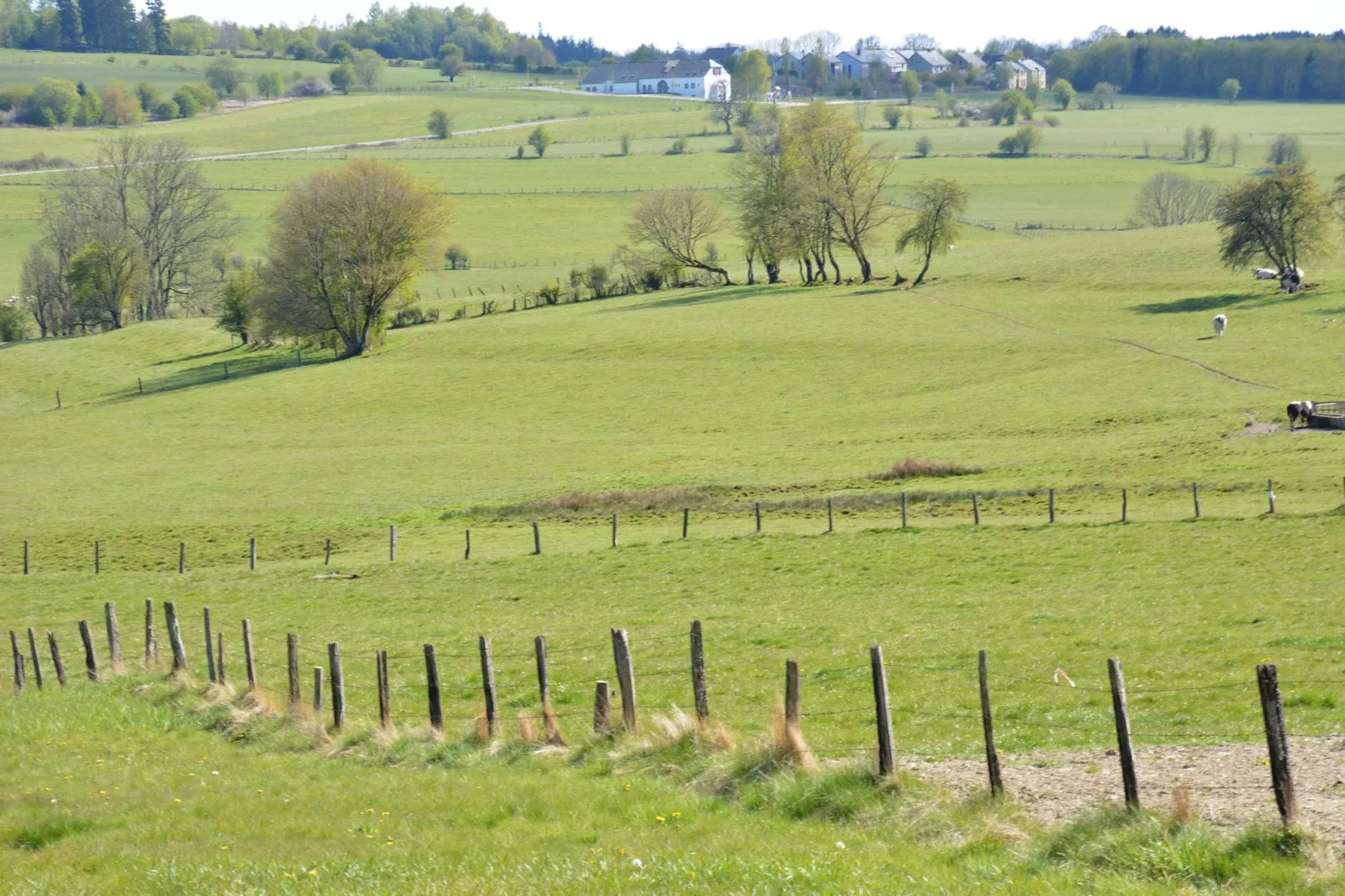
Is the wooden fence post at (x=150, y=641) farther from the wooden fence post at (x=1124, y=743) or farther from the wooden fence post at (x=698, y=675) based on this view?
the wooden fence post at (x=1124, y=743)

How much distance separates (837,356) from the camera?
76.8m

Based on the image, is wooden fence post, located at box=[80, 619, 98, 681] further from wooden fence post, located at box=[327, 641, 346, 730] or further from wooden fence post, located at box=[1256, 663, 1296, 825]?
wooden fence post, located at box=[1256, 663, 1296, 825]

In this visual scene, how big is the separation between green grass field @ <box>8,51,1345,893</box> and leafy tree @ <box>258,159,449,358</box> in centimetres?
377

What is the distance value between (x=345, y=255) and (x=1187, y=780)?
83.6 m

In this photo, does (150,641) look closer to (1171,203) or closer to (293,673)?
(293,673)

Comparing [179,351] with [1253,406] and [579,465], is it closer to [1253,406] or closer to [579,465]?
[579,465]

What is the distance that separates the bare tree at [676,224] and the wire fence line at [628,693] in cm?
8866

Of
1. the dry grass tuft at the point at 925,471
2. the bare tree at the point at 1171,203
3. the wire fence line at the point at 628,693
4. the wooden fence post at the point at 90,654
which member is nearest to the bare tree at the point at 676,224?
the bare tree at the point at 1171,203

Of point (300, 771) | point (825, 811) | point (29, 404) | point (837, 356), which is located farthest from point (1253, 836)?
point (29, 404)

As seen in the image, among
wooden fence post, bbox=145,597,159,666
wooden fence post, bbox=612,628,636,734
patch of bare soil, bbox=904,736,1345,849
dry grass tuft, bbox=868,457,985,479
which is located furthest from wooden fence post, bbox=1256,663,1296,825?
dry grass tuft, bbox=868,457,985,479

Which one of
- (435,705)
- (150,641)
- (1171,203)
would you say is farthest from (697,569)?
(1171,203)

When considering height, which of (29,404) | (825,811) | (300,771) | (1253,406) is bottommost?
(29,404)

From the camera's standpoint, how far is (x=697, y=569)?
35.2 m

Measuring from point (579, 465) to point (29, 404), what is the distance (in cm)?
4827
